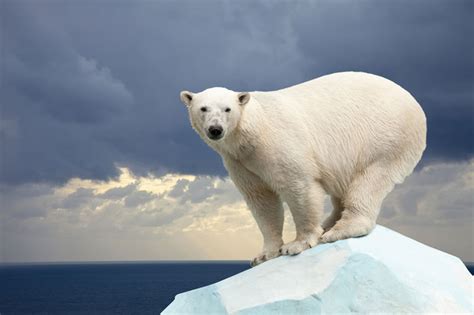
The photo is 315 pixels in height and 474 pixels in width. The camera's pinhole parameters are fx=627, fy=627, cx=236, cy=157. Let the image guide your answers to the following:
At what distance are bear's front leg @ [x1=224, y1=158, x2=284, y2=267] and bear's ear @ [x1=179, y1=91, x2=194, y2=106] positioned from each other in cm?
103

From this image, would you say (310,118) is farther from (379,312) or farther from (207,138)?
(379,312)

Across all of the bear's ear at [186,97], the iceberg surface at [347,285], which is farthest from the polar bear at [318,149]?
the iceberg surface at [347,285]

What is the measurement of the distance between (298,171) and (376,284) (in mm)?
1647

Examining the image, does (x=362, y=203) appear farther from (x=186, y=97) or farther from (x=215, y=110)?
(x=186, y=97)

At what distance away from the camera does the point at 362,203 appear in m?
8.00

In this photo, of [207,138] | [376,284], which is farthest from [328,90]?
[376,284]

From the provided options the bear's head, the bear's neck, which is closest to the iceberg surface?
the bear's neck

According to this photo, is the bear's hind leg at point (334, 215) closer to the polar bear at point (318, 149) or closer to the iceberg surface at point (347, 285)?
the polar bear at point (318, 149)

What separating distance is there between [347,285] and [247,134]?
2173 mm

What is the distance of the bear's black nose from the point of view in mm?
6965

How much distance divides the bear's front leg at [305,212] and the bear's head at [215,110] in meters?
1.16

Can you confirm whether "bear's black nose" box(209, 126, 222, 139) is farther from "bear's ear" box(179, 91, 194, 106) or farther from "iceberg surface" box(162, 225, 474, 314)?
"iceberg surface" box(162, 225, 474, 314)

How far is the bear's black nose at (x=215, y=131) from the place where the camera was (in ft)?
22.9

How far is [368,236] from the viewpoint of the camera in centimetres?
816
